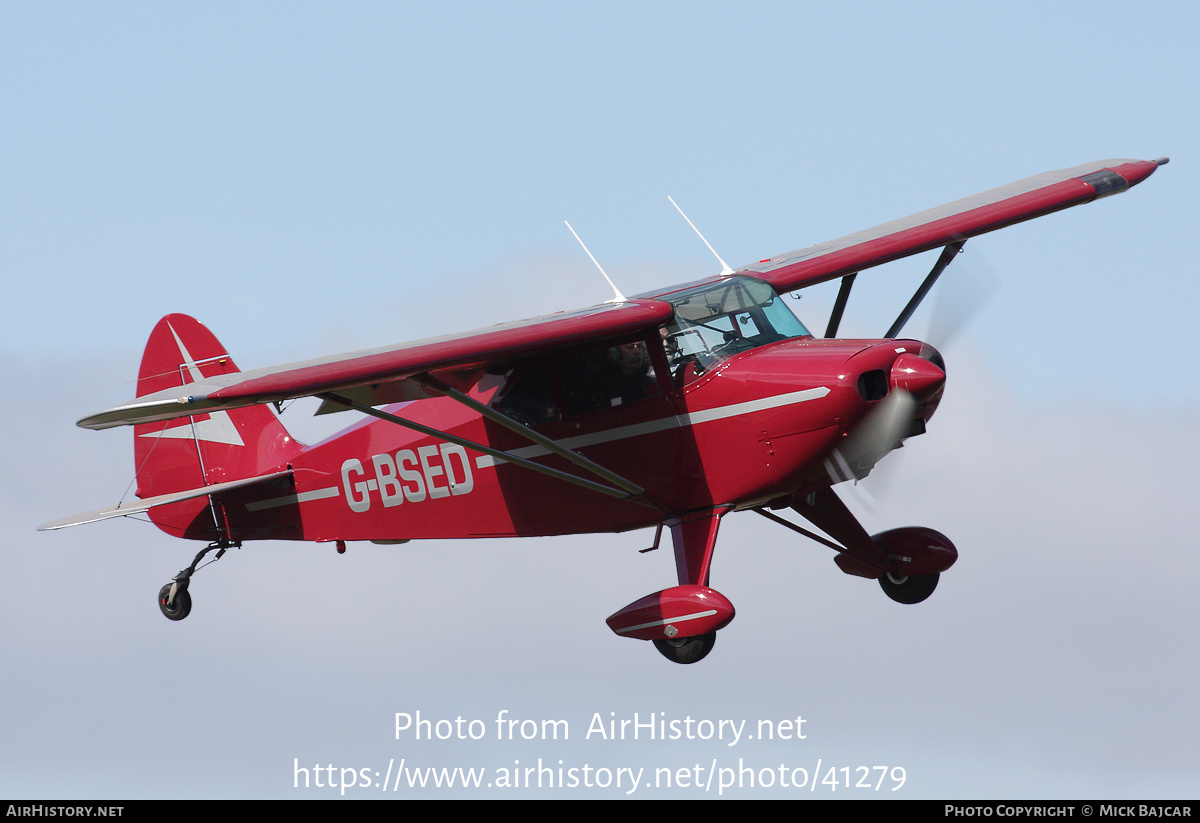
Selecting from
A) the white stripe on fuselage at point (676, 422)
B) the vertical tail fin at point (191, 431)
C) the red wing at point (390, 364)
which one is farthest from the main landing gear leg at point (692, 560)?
the vertical tail fin at point (191, 431)

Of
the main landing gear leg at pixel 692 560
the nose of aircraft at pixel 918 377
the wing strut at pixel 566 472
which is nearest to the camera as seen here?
the nose of aircraft at pixel 918 377

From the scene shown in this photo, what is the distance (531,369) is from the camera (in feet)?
39.7

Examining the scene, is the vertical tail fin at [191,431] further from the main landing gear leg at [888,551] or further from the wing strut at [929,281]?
the wing strut at [929,281]

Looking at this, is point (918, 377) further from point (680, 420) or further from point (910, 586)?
point (910, 586)

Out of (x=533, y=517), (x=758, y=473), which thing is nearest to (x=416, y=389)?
(x=533, y=517)

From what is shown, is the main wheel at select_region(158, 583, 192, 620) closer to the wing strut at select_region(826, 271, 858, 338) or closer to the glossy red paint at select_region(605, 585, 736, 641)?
the glossy red paint at select_region(605, 585, 736, 641)

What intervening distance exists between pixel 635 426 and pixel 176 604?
17.6ft

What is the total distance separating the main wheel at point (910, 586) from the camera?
13.4m

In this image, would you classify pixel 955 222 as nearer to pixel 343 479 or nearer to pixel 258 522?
pixel 343 479

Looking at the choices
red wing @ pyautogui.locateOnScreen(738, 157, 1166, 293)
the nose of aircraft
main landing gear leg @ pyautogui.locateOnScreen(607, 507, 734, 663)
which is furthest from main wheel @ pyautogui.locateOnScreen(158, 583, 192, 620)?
the nose of aircraft

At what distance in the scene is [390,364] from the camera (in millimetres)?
10695

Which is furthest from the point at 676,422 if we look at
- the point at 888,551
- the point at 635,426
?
the point at 888,551

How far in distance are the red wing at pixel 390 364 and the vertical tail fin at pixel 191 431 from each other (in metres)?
3.18

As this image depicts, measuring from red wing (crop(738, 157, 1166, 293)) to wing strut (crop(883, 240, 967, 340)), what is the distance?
0.11 meters
